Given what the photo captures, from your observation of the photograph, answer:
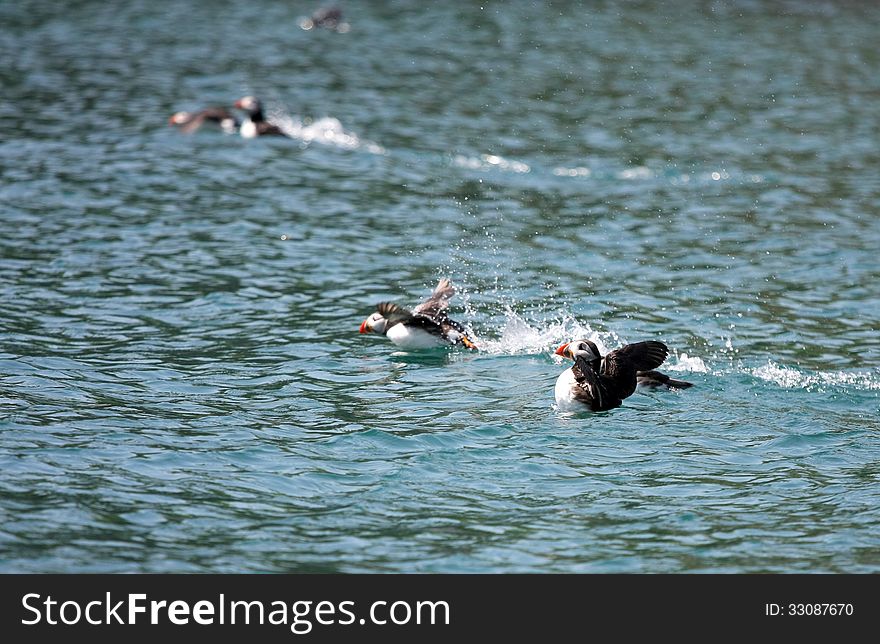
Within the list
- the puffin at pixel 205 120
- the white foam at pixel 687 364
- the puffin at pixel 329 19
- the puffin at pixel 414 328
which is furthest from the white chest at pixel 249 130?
the white foam at pixel 687 364

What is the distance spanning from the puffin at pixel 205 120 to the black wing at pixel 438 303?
11.1 meters

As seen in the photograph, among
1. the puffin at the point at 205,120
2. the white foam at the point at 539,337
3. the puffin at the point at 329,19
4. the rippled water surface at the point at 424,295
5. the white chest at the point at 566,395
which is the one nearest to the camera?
the rippled water surface at the point at 424,295

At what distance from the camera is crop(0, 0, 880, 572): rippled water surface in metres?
9.66

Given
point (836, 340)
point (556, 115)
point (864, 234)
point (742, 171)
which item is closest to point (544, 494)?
point (836, 340)

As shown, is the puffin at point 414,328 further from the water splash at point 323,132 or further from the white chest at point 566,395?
the water splash at point 323,132

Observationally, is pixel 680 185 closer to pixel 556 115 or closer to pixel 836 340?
pixel 556 115

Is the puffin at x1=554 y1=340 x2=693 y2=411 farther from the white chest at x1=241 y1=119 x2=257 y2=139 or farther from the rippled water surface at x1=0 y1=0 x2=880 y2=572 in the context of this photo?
the white chest at x1=241 y1=119 x2=257 y2=139

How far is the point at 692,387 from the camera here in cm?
1315

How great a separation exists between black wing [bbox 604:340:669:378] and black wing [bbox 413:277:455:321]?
288 cm

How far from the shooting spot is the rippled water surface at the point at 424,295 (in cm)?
966

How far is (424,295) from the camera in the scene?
655 inches

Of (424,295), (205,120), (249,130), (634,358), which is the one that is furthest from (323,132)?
(634,358)
